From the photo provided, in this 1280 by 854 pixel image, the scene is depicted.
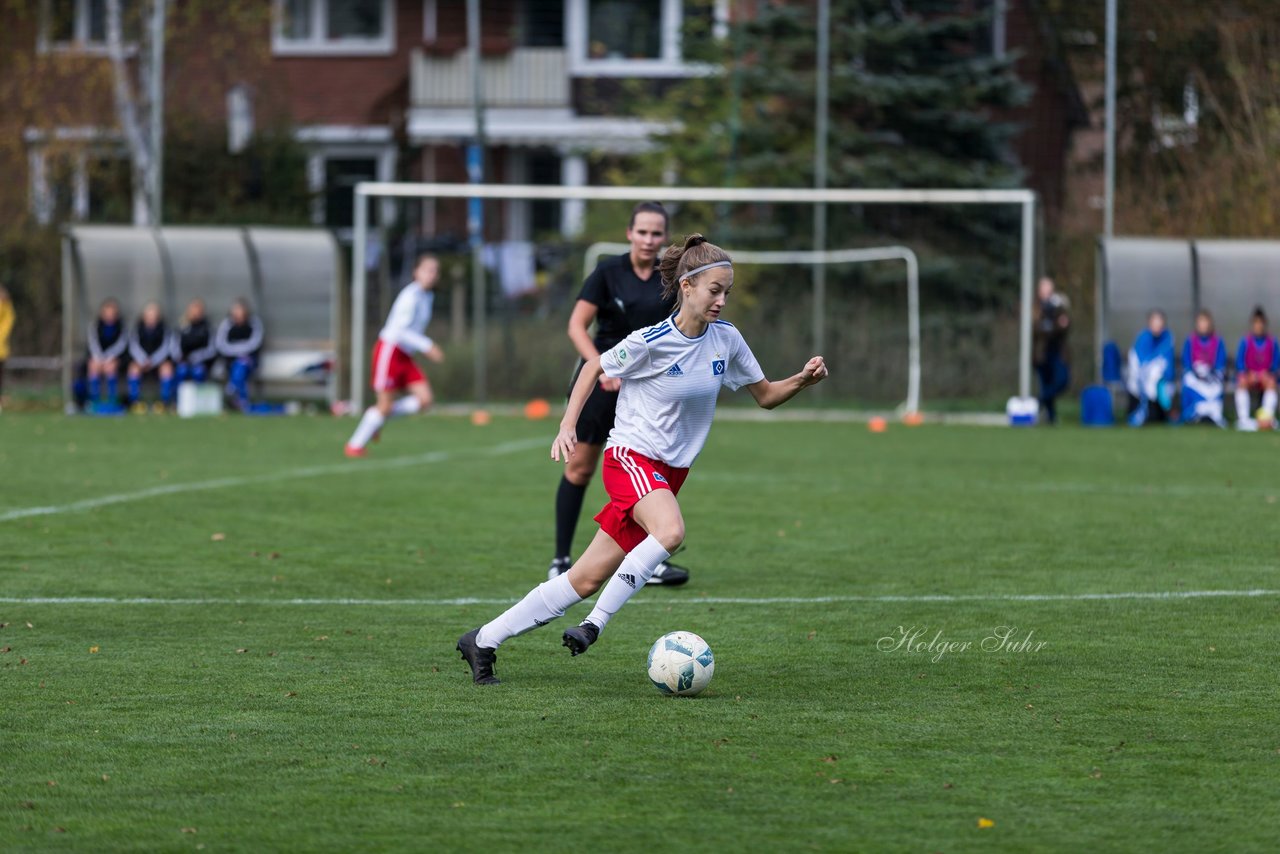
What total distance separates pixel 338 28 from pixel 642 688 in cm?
3127

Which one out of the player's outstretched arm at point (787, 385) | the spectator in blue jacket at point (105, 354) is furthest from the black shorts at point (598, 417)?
the spectator in blue jacket at point (105, 354)

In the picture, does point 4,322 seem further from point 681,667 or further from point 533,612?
point 681,667

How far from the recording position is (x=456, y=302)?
23719 millimetres

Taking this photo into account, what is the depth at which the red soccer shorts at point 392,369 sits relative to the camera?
51.9ft

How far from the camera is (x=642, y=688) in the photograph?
609cm

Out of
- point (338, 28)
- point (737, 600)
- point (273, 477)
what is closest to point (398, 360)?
point (273, 477)

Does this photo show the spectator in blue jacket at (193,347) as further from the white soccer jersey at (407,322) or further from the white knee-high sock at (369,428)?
the white soccer jersey at (407,322)

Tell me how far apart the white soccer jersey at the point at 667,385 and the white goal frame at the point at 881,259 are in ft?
54.2

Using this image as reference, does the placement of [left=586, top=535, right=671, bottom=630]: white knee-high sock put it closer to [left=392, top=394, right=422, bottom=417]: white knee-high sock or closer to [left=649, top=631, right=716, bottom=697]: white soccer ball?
[left=649, top=631, right=716, bottom=697]: white soccer ball

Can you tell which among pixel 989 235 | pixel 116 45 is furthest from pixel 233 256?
pixel 989 235

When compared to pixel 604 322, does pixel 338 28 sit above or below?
above

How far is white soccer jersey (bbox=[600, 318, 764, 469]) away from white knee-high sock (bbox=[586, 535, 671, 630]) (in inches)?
A: 14.8

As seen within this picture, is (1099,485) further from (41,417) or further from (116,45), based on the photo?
(116,45)

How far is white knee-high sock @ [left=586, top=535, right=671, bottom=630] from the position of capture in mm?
6070
